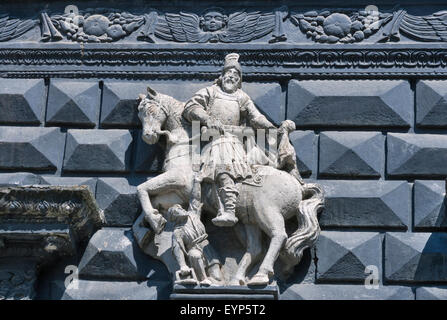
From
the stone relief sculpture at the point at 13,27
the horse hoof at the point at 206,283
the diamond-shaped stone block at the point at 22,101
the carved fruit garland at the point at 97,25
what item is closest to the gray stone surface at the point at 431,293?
the horse hoof at the point at 206,283

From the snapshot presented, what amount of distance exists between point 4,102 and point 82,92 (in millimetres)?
595

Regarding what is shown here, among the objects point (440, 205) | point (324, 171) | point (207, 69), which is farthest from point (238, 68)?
point (440, 205)

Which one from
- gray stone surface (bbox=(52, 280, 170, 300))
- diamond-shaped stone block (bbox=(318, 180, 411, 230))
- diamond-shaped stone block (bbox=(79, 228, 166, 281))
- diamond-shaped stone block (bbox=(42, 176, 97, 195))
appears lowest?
gray stone surface (bbox=(52, 280, 170, 300))

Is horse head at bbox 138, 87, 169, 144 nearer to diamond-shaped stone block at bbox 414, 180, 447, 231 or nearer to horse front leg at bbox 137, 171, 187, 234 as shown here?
horse front leg at bbox 137, 171, 187, 234

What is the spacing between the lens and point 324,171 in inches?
375

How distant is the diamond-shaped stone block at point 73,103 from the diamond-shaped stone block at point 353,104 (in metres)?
1.47

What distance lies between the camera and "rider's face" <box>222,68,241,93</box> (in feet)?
31.6

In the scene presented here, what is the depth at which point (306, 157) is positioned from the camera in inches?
377

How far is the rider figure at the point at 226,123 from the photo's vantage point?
9.17 m

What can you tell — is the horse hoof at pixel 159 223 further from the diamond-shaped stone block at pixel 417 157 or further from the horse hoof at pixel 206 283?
the diamond-shaped stone block at pixel 417 157

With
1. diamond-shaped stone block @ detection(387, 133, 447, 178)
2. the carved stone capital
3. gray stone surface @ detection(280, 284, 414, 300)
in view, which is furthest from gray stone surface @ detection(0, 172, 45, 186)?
diamond-shaped stone block @ detection(387, 133, 447, 178)

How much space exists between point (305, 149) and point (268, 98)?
51cm

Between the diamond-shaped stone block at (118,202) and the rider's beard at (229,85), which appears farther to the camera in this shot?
the rider's beard at (229,85)

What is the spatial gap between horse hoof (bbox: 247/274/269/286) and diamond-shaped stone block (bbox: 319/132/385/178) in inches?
41.0
